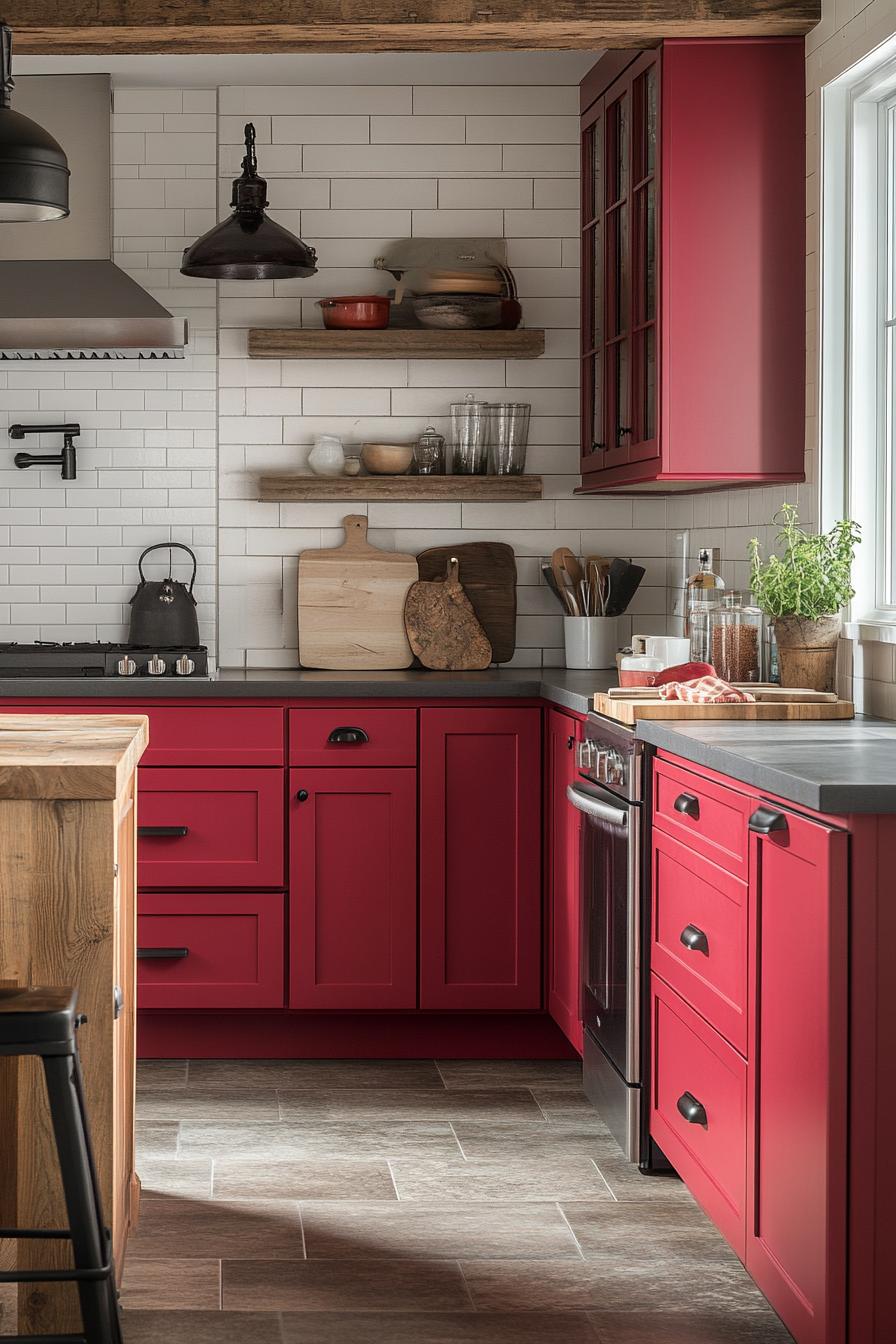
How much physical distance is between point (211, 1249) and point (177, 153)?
3366 mm

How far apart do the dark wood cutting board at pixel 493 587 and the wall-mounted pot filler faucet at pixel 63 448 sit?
1.17m

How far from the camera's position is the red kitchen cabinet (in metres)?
3.60

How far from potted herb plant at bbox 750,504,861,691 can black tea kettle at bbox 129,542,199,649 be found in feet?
6.25

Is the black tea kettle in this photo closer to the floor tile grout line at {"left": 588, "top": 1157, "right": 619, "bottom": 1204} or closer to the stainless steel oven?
the stainless steel oven

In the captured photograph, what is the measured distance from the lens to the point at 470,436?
14.6ft

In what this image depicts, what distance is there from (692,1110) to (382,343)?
2657mm

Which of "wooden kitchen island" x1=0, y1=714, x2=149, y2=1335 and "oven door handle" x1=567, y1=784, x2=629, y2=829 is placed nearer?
"wooden kitchen island" x1=0, y1=714, x2=149, y2=1335

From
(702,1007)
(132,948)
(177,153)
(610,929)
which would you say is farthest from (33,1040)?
(177,153)

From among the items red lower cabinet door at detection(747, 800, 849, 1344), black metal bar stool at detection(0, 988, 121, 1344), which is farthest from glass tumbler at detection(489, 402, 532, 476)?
black metal bar stool at detection(0, 988, 121, 1344)

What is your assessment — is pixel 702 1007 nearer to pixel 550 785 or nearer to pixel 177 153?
pixel 550 785

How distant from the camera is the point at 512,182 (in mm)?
4562

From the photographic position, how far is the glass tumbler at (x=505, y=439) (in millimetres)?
4473

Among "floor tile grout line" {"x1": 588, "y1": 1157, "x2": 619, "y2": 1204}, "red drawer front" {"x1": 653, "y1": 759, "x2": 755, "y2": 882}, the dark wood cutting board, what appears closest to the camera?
"red drawer front" {"x1": 653, "y1": 759, "x2": 755, "y2": 882}

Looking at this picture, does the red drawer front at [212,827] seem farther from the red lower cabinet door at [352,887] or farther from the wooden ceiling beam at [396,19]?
the wooden ceiling beam at [396,19]
